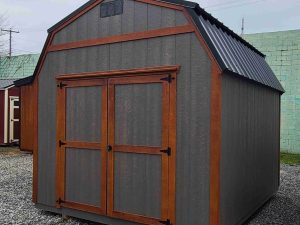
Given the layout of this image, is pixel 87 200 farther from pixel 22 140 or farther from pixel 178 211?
pixel 22 140

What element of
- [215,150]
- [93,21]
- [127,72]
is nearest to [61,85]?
[93,21]

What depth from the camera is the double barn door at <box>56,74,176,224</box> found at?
4.71m

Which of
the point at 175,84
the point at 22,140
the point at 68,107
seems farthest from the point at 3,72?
the point at 175,84

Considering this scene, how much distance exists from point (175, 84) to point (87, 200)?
7.16 feet

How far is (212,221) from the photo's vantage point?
4.29 meters

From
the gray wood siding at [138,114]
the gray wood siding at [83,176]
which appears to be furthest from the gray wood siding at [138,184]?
the gray wood siding at [83,176]

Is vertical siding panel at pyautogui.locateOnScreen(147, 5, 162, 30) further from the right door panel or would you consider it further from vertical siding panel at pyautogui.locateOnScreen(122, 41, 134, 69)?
the right door panel

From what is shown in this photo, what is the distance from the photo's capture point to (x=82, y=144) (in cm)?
545

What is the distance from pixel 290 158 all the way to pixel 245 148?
7202mm

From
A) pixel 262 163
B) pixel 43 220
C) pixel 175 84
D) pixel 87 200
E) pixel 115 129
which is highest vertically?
pixel 175 84

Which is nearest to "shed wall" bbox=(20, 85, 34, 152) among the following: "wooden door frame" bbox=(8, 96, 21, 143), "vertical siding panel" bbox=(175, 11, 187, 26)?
"wooden door frame" bbox=(8, 96, 21, 143)

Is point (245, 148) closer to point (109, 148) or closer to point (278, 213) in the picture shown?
point (278, 213)

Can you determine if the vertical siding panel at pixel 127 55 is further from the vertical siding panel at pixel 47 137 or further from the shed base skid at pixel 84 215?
the shed base skid at pixel 84 215

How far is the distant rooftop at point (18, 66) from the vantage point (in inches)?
742
